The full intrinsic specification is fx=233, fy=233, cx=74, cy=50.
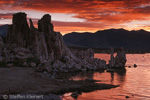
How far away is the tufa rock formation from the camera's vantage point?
61.3 metres

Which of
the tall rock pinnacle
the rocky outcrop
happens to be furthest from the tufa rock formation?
the rocky outcrop

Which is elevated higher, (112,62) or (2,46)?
(2,46)

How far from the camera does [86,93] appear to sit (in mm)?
31359

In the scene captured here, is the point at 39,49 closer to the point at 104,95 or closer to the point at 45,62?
the point at 45,62

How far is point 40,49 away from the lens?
65938 mm

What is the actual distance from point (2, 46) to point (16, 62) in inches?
359

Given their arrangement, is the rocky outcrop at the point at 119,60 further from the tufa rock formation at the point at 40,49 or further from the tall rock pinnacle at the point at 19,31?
the tall rock pinnacle at the point at 19,31

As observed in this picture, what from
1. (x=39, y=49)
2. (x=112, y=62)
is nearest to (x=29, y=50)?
(x=39, y=49)

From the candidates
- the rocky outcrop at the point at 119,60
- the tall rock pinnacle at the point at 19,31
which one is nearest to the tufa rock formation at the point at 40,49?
the tall rock pinnacle at the point at 19,31

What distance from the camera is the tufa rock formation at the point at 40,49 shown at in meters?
61.3

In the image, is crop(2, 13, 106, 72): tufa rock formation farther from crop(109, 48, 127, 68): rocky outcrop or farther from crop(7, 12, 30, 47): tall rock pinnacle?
crop(109, 48, 127, 68): rocky outcrop

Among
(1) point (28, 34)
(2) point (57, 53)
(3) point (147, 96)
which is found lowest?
(3) point (147, 96)

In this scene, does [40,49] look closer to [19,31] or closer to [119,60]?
[19,31]

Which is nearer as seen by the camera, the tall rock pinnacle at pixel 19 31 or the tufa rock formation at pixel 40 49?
the tufa rock formation at pixel 40 49
